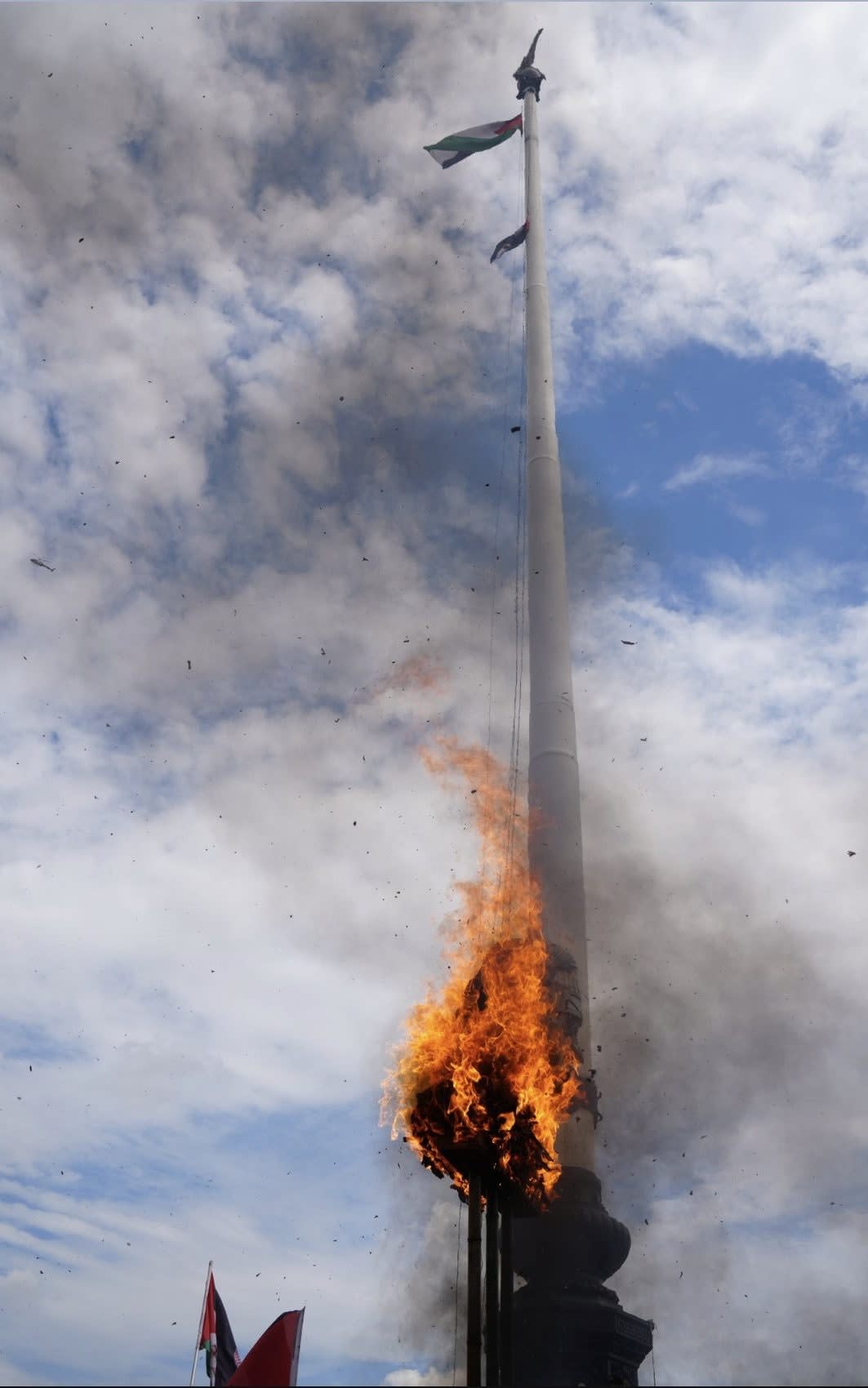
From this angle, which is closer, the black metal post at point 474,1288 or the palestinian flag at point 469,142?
the black metal post at point 474,1288

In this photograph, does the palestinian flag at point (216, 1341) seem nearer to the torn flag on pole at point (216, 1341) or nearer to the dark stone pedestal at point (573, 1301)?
the torn flag on pole at point (216, 1341)

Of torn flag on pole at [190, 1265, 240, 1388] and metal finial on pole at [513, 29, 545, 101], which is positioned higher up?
metal finial on pole at [513, 29, 545, 101]

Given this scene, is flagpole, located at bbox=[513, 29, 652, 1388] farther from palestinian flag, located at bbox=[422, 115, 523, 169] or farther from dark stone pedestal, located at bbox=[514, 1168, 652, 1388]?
palestinian flag, located at bbox=[422, 115, 523, 169]

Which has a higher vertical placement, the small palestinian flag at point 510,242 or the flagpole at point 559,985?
the small palestinian flag at point 510,242

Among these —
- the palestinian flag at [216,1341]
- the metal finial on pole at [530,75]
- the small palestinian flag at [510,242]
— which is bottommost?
the palestinian flag at [216,1341]

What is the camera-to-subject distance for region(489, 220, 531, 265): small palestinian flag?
198 ft

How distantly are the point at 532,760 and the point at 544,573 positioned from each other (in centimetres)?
935

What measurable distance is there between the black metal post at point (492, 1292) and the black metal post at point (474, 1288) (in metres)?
1.38

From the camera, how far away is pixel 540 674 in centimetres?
4738

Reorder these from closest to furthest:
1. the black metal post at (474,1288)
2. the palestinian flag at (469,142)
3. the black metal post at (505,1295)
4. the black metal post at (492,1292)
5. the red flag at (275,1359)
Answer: the red flag at (275,1359) → the black metal post at (474,1288) → the black metal post at (492,1292) → the black metal post at (505,1295) → the palestinian flag at (469,142)

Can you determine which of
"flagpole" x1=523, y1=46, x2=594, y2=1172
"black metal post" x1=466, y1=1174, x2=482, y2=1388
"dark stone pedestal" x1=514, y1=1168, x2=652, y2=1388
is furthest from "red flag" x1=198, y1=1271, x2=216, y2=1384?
"flagpole" x1=523, y1=46, x2=594, y2=1172

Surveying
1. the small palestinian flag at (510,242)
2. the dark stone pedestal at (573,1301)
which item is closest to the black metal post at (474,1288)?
the dark stone pedestal at (573,1301)

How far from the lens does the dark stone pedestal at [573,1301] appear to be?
113 feet

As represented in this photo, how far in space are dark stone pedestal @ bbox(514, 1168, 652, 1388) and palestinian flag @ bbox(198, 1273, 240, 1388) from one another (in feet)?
31.9
